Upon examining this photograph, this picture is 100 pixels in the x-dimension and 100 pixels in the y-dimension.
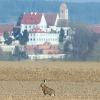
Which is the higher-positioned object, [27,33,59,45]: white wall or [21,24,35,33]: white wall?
[21,24,35,33]: white wall

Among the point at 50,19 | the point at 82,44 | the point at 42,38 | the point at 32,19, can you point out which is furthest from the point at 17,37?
the point at 50,19

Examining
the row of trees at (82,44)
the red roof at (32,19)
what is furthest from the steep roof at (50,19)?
the row of trees at (82,44)

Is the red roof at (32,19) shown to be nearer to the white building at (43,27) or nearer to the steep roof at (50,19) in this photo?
the white building at (43,27)

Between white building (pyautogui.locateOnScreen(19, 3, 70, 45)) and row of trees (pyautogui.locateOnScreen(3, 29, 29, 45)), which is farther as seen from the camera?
white building (pyautogui.locateOnScreen(19, 3, 70, 45))

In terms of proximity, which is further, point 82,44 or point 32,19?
point 32,19

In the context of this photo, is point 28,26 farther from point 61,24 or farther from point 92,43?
point 92,43

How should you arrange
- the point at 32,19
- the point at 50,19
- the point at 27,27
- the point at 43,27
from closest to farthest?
the point at 27,27, the point at 43,27, the point at 32,19, the point at 50,19

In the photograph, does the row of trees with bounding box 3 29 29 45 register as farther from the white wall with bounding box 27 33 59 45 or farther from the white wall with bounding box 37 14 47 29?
the white wall with bounding box 37 14 47 29

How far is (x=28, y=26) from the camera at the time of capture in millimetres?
130375

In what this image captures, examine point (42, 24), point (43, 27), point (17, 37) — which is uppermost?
point (42, 24)

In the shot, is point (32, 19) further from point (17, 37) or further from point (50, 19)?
point (17, 37)

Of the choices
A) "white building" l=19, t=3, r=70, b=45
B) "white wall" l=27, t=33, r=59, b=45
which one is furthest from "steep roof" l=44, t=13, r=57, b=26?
"white wall" l=27, t=33, r=59, b=45

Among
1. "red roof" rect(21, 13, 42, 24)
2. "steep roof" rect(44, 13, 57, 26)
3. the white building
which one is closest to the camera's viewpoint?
the white building

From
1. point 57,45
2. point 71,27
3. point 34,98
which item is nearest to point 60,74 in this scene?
point 34,98
